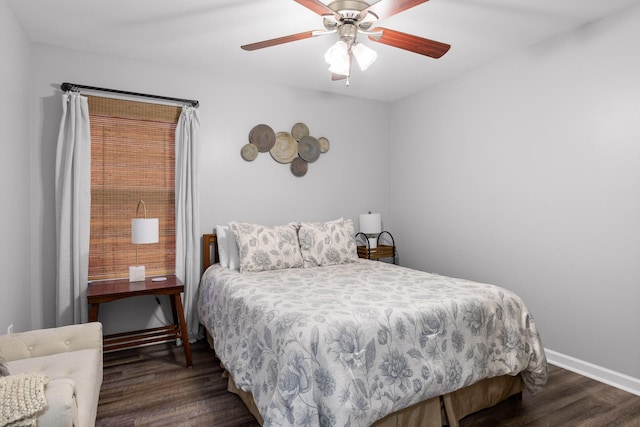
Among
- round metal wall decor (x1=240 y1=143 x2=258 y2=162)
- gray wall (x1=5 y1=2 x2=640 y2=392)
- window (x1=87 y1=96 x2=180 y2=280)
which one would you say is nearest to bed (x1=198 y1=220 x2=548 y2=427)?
gray wall (x1=5 y1=2 x2=640 y2=392)

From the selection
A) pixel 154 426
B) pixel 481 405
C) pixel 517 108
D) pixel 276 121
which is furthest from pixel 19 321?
pixel 517 108

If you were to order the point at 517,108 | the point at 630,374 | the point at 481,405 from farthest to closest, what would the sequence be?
the point at 517,108 < the point at 630,374 < the point at 481,405

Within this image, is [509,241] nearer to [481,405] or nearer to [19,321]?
[481,405]

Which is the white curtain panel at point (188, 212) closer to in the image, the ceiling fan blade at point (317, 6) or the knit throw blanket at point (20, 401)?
the ceiling fan blade at point (317, 6)

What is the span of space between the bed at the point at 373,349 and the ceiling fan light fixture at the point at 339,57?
1452 mm

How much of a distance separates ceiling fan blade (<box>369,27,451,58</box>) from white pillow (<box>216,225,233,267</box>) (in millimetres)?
2127

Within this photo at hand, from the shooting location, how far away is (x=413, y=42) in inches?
86.1

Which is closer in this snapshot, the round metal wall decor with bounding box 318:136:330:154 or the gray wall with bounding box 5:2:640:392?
the gray wall with bounding box 5:2:640:392

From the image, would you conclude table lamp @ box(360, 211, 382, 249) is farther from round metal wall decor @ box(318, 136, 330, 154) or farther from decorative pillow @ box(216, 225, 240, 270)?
decorative pillow @ box(216, 225, 240, 270)

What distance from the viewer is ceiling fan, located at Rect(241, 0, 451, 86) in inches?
78.3

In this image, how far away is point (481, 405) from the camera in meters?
2.20

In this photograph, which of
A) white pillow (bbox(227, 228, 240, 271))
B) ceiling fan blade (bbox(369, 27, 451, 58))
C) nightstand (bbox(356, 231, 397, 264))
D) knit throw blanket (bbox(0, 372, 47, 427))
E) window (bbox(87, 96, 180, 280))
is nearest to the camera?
knit throw blanket (bbox(0, 372, 47, 427))

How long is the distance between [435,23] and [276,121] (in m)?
1.89

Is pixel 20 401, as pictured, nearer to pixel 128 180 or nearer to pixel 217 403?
pixel 217 403
